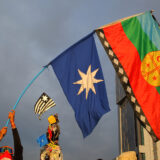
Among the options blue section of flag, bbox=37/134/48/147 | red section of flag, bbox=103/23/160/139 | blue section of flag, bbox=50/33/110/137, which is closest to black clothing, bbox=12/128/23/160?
blue section of flag, bbox=50/33/110/137

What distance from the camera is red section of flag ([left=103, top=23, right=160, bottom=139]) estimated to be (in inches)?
271

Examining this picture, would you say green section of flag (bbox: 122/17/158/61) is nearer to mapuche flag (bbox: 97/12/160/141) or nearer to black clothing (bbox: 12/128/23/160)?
mapuche flag (bbox: 97/12/160/141)

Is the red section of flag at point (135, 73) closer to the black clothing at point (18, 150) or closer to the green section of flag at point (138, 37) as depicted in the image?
the green section of flag at point (138, 37)

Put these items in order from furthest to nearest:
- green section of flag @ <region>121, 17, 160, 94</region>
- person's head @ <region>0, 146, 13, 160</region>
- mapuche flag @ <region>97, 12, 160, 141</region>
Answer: green section of flag @ <region>121, 17, 160, 94</region>
mapuche flag @ <region>97, 12, 160, 141</region>
person's head @ <region>0, 146, 13, 160</region>

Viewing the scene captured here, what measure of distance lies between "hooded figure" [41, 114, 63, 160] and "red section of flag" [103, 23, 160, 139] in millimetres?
3280

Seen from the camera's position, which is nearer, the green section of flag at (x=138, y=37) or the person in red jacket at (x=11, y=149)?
the person in red jacket at (x=11, y=149)

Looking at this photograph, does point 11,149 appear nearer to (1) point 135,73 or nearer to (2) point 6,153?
(2) point 6,153

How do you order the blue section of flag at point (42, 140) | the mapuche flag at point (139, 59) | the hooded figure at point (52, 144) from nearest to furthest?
the mapuche flag at point (139, 59) < the hooded figure at point (52, 144) < the blue section of flag at point (42, 140)

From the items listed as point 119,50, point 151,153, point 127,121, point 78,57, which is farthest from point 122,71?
point 127,121

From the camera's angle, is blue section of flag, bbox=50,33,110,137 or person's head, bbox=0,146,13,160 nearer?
person's head, bbox=0,146,13,160

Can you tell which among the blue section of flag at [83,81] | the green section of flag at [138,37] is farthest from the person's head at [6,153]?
the green section of flag at [138,37]

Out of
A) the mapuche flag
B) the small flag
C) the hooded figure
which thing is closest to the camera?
the mapuche flag

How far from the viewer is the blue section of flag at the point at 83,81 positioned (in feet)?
22.4

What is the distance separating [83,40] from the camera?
788cm
